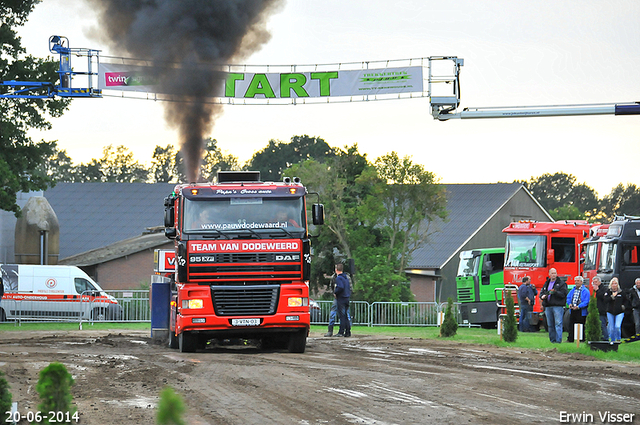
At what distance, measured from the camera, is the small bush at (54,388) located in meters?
5.26

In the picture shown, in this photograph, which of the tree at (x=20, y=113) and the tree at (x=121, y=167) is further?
the tree at (x=121, y=167)

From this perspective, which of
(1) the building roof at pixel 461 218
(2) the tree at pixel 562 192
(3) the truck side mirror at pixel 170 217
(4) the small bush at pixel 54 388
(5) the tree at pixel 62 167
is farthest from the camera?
(2) the tree at pixel 562 192

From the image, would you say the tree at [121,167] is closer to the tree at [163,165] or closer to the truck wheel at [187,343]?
the tree at [163,165]

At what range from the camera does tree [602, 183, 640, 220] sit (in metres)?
107

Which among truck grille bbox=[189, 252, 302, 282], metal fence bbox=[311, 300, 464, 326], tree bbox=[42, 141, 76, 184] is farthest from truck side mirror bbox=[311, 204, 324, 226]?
tree bbox=[42, 141, 76, 184]

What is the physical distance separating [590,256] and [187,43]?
13.6 m

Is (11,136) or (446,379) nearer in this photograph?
(446,379)

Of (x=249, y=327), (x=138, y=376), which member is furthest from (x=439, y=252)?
(x=138, y=376)

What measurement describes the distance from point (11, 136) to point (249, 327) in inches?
845

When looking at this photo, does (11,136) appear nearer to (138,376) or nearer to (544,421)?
(138,376)

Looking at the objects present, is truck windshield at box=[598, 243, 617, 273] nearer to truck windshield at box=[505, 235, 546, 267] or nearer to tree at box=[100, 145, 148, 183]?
truck windshield at box=[505, 235, 546, 267]

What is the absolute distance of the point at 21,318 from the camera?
3225cm

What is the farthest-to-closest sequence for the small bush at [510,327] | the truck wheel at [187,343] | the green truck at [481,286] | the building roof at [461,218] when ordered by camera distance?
1. the building roof at [461,218]
2. the green truck at [481,286]
3. the small bush at [510,327]
4. the truck wheel at [187,343]

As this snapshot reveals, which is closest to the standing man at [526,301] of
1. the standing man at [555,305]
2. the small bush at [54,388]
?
the standing man at [555,305]
